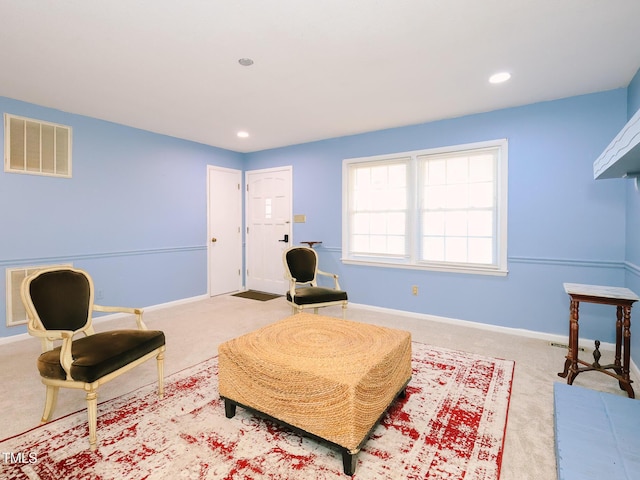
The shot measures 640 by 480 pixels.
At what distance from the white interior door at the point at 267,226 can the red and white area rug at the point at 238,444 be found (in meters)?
3.32

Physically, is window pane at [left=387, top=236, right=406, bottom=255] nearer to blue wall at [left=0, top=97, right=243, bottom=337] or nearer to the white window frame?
the white window frame

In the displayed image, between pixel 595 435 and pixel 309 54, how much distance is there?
2.97m

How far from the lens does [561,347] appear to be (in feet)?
10.5

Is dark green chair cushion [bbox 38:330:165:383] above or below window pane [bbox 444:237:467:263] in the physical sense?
below

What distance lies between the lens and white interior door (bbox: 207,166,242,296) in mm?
5395

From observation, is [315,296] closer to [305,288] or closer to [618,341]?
[305,288]

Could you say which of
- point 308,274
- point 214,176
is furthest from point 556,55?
point 214,176

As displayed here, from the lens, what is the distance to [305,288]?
159 inches

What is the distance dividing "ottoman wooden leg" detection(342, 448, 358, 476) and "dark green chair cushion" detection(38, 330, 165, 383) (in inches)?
55.8

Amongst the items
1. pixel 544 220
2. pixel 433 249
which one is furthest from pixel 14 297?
pixel 544 220

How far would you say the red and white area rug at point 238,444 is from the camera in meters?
1.58

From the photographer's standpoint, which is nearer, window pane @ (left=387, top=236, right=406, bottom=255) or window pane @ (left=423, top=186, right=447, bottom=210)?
window pane @ (left=423, top=186, right=447, bottom=210)

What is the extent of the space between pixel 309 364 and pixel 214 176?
4.40m

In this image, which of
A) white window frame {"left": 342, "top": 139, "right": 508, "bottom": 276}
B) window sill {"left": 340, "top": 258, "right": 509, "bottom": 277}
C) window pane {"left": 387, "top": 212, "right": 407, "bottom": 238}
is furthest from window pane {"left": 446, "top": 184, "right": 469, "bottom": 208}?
window sill {"left": 340, "top": 258, "right": 509, "bottom": 277}
